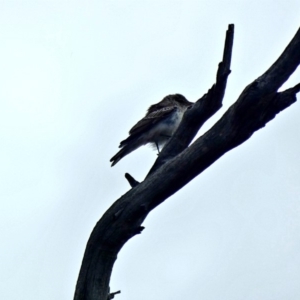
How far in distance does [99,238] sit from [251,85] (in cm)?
192

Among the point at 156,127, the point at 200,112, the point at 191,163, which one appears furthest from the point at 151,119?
the point at 191,163

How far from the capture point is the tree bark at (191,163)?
721 centimetres

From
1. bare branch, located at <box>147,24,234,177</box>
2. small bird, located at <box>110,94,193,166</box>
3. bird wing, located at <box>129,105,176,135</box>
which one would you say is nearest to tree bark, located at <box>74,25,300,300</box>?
bare branch, located at <box>147,24,234,177</box>

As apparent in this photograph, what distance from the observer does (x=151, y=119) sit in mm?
13258

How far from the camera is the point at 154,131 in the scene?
43.1 ft

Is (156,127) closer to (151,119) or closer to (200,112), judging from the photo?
(151,119)

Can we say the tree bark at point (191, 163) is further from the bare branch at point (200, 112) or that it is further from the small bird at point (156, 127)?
the small bird at point (156, 127)

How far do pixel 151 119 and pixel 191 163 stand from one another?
19.6 ft

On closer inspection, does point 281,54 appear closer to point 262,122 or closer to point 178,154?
point 262,122

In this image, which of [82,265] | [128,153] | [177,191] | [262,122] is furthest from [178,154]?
[128,153]

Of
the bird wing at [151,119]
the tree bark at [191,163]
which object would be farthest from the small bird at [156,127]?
the tree bark at [191,163]

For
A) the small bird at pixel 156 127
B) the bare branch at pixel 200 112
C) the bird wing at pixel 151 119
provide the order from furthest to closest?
the bird wing at pixel 151 119, the small bird at pixel 156 127, the bare branch at pixel 200 112

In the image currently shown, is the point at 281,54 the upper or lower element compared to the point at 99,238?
upper

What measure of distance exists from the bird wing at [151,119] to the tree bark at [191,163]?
5.58 m
